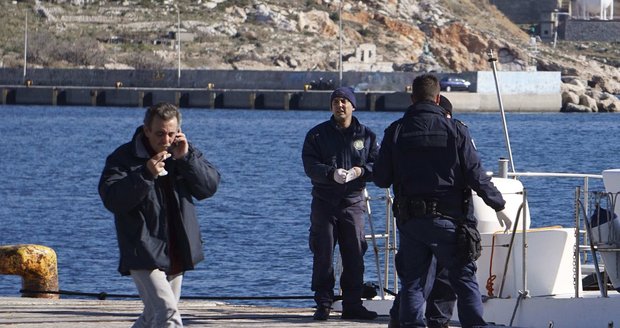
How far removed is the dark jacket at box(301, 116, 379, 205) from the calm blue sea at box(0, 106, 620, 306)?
33.3 ft

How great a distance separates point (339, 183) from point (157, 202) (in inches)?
125

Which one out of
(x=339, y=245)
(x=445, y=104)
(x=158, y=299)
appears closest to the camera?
(x=158, y=299)

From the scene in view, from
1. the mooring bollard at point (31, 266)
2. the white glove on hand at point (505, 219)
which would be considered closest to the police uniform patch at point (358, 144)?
the white glove on hand at point (505, 219)

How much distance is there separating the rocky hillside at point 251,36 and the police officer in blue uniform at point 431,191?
353ft

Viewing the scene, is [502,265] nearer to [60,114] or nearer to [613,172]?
[613,172]

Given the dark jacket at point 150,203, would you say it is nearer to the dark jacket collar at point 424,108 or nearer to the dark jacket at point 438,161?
the dark jacket at point 438,161

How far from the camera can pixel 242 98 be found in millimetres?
105375

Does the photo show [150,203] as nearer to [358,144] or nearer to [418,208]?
[418,208]

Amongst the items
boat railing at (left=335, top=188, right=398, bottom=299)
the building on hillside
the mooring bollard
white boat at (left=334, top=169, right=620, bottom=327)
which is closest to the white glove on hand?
white boat at (left=334, top=169, right=620, bottom=327)

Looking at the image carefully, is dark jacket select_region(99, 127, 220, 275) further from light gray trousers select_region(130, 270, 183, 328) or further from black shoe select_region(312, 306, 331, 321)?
black shoe select_region(312, 306, 331, 321)

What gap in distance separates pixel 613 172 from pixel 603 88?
133533 mm

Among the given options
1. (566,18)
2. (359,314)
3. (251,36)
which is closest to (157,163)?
(359,314)

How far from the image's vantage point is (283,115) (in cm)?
9950

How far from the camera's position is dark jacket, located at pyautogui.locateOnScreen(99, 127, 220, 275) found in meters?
7.65
